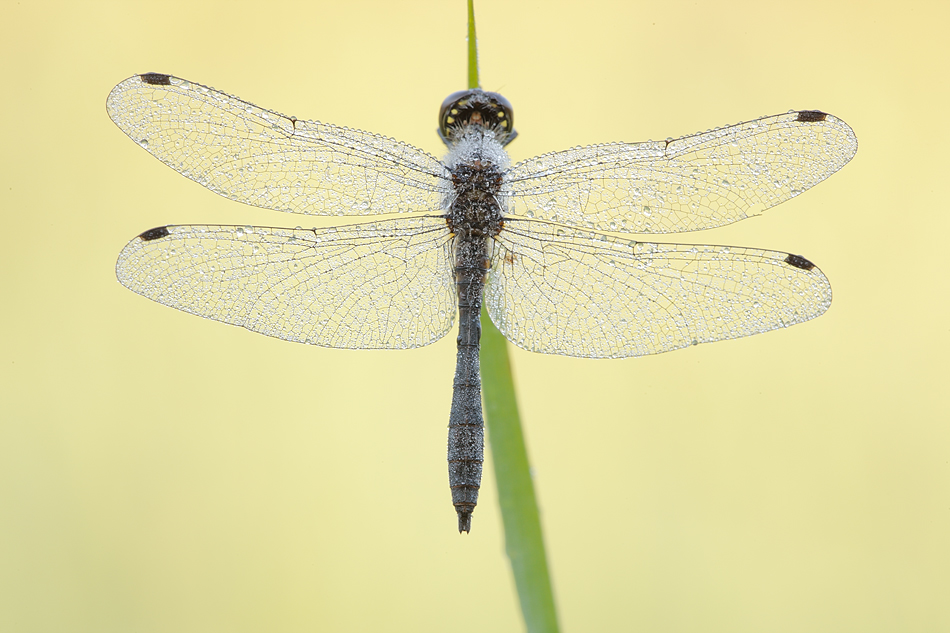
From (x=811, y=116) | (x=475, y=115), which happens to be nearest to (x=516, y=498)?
(x=475, y=115)

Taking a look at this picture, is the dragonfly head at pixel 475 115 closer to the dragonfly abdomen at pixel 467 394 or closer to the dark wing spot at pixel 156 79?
the dragonfly abdomen at pixel 467 394

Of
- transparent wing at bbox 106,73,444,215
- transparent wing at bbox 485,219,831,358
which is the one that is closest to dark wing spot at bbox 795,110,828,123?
transparent wing at bbox 485,219,831,358

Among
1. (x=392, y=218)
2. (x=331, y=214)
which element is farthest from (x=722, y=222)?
(x=331, y=214)

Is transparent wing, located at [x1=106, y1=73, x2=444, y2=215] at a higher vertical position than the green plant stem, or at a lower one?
higher

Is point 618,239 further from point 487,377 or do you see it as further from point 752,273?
point 487,377

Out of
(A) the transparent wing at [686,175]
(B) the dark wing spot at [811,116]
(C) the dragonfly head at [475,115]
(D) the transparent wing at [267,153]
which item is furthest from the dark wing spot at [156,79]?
(B) the dark wing spot at [811,116]

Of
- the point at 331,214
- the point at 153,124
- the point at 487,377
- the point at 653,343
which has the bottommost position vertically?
the point at 487,377

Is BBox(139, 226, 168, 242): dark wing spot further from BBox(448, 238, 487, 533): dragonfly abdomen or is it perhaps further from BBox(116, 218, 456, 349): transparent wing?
BBox(448, 238, 487, 533): dragonfly abdomen
